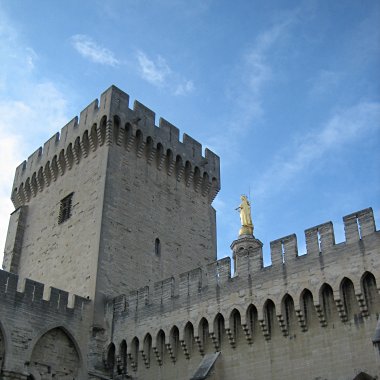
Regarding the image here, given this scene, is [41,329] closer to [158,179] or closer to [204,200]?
[158,179]

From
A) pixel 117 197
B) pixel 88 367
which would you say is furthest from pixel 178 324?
pixel 117 197

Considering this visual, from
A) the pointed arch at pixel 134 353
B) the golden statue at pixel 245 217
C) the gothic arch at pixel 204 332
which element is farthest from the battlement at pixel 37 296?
the golden statue at pixel 245 217

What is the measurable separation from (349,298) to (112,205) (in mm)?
11009

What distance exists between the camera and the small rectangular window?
24.7 meters

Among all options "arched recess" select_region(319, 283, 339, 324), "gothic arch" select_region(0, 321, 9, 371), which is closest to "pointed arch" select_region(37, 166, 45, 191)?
"gothic arch" select_region(0, 321, 9, 371)

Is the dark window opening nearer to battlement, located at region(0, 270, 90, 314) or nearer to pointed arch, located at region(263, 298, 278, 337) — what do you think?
battlement, located at region(0, 270, 90, 314)

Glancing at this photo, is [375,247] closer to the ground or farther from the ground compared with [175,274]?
closer to the ground

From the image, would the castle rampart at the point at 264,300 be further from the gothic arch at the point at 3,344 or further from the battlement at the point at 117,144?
the battlement at the point at 117,144

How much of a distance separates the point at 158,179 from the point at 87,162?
127 inches

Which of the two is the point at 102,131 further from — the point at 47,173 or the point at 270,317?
the point at 270,317

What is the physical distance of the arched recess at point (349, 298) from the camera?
15023 millimetres

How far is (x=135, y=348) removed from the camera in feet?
64.8

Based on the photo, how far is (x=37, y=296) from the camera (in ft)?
63.8

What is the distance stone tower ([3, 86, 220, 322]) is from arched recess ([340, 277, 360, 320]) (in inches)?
367
